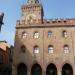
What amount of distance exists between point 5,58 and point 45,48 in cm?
1404

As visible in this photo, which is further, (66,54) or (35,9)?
(35,9)

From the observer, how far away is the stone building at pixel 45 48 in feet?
129

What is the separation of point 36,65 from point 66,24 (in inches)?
366

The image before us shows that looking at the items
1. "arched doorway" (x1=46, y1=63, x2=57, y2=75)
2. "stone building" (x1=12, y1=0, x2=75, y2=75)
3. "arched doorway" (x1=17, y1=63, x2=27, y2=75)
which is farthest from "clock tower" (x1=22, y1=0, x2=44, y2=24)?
"arched doorway" (x1=46, y1=63, x2=57, y2=75)

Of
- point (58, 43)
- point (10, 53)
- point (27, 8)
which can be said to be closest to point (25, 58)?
point (58, 43)

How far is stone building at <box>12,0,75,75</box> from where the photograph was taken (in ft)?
129

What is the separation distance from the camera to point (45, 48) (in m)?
40.2

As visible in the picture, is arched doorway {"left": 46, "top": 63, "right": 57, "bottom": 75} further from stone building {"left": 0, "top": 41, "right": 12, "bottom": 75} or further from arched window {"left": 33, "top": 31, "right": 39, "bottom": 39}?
stone building {"left": 0, "top": 41, "right": 12, "bottom": 75}

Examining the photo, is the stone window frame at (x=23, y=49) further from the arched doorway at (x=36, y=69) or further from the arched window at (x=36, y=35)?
the arched doorway at (x=36, y=69)

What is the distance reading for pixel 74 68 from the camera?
38344 mm

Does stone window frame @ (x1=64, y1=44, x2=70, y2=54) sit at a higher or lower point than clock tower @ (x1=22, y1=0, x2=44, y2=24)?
lower

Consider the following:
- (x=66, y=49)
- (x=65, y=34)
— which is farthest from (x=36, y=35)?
(x=66, y=49)

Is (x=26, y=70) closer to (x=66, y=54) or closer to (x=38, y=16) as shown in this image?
(x=66, y=54)

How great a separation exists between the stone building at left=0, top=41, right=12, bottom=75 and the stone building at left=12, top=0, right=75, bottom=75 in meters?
6.02
